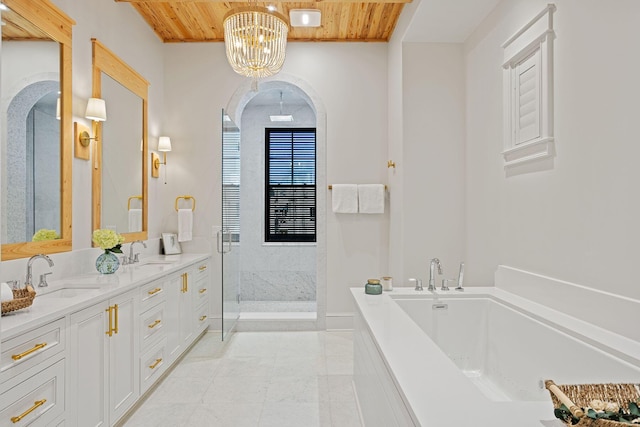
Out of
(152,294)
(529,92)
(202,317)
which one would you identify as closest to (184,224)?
(202,317)

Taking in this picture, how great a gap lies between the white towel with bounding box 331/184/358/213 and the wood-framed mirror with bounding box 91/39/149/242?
5.84 ft

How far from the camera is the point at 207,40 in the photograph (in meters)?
4.31

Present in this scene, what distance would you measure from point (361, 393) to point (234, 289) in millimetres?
2112

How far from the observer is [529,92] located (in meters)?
2.41

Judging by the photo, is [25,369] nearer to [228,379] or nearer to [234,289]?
[228,379]

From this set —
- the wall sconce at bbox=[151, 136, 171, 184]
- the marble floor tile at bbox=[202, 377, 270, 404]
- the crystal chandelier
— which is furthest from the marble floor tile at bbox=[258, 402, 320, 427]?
the wall sconce at bbox=[151, 136, 171, 184]

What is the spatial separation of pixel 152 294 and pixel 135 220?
1070mm

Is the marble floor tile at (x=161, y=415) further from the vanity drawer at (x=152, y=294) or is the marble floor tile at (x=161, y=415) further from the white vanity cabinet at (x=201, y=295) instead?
the white vanity cabinet at (x=201, y=295)

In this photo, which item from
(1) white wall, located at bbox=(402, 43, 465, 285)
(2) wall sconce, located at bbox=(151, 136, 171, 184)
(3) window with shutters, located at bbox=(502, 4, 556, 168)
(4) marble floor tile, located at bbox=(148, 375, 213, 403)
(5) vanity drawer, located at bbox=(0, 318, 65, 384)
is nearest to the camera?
(5) vanity drawer, located at bbox=(0, 318, 65, 384)

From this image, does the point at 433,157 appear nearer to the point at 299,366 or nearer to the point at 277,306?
the point at 299,366

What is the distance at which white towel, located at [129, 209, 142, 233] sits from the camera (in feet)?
11.5

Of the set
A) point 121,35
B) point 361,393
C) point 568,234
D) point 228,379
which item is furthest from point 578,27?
point 121,35

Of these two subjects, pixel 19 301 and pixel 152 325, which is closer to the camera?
pixel 19 301

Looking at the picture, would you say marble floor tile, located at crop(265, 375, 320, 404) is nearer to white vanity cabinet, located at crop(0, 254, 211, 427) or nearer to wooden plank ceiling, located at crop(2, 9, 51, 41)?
white vanity cabinet, located at crop(0, 254, 211, 427)
